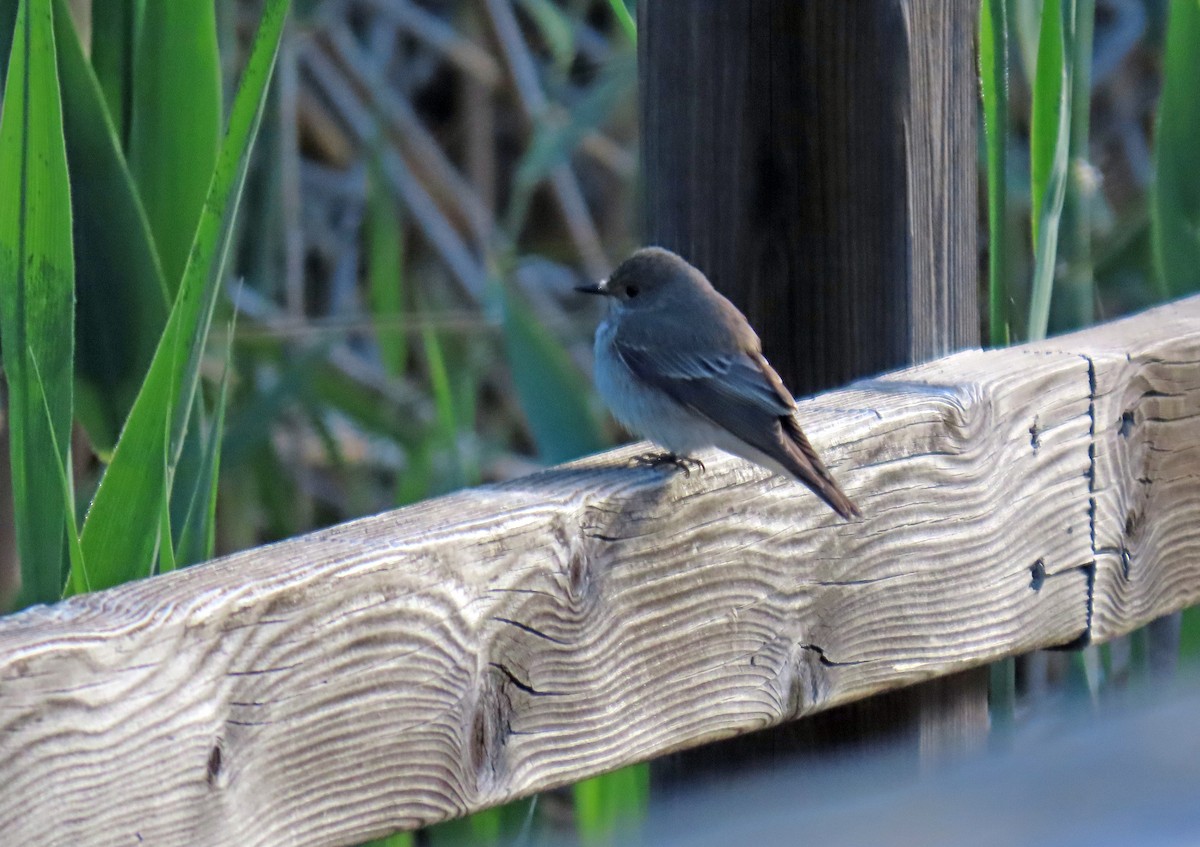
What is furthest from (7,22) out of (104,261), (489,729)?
(489,729)

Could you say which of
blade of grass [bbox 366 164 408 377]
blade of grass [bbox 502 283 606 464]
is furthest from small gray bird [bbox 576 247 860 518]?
blade of grass [bbox 366 164 408 377]

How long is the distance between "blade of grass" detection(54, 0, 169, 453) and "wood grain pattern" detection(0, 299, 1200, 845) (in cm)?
49

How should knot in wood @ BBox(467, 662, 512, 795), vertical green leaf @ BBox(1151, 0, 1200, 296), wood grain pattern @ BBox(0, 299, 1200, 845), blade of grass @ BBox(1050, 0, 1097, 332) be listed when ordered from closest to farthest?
wood grain pattern @ BBox(0, 299, 1200, 845)
knot in wood @ BBox(467, 662, 512, 795)
blade of grass @ BBox(1050, 0, 1097, 332)
vertical green leaf @ BBox(1151, 0, 1200, 296)

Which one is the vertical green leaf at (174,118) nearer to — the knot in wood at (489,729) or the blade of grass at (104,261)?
the blade of grass at (104,261)

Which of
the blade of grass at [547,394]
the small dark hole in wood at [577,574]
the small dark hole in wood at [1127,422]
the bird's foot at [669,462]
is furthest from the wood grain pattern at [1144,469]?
the small dark hole in wood at [577,574]

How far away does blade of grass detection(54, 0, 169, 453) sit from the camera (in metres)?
1.56

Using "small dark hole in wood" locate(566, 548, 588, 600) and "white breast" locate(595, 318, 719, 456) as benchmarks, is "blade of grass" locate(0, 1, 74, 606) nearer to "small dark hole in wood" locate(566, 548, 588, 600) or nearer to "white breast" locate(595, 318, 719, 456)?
"small dark hole in wood" locate(566, 548, 588, 600)

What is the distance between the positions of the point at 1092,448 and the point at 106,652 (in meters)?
1.14

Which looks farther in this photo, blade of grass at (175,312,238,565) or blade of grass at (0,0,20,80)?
blade of grass at (0,0,20,80)

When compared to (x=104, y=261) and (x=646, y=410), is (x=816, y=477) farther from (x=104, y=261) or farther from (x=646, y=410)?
(x=646, y=410)

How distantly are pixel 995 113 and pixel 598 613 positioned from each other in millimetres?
787

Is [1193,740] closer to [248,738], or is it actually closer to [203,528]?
[248,738]

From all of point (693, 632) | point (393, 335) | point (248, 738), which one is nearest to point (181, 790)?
point (248, 738)

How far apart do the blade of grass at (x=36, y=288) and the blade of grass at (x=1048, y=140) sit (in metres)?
1.03
